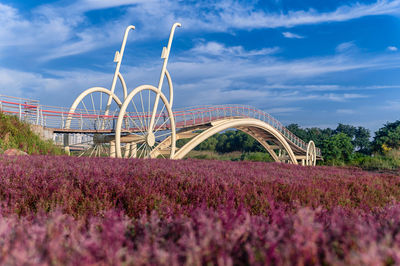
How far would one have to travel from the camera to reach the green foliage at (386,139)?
124 feet

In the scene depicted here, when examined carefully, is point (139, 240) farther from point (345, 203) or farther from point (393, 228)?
point (345, 203)

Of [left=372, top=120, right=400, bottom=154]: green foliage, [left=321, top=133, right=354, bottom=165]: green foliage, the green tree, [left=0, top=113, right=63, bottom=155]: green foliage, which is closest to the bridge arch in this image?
[left=0, top=113, right=63, bottom=155]: green foliage

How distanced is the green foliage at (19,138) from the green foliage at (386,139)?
37.6m

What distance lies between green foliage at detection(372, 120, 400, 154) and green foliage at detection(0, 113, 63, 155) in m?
37.6

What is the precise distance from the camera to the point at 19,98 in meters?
17.4

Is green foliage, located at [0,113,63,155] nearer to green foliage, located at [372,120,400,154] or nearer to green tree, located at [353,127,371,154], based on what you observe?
green foliage, located at [372,120,400,154]

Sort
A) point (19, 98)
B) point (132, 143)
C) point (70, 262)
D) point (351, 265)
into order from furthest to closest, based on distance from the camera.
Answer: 1. point (132, 143)
2. point (19, 98)
3. point (70, 262)
4. point (351, 265)

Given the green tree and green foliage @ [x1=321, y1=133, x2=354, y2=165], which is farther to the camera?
the green tree

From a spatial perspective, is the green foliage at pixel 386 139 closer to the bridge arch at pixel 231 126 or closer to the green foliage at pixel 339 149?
the green foliage at pixel 339 149

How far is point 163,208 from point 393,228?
6.78 ft

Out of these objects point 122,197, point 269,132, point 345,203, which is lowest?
point 345,203

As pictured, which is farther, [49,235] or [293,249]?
[49,235]

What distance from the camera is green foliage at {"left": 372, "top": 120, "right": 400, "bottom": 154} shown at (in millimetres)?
37750

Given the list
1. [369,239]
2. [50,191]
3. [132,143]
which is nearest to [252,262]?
[369,239]
